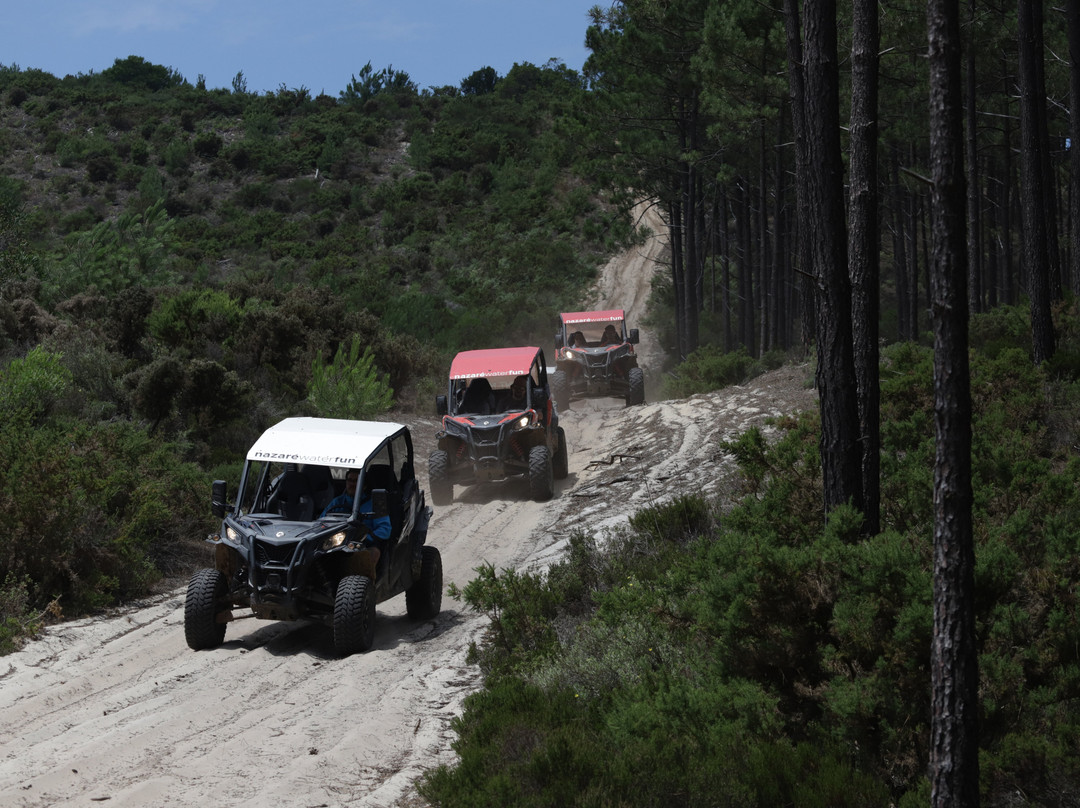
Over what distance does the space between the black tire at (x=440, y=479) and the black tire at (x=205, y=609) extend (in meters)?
6.27

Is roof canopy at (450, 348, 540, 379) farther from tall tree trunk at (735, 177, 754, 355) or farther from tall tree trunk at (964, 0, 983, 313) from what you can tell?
tall tree trunk at (735, 177, 754, 355)

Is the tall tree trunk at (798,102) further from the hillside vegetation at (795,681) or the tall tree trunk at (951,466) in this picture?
the tall tree trunk at (951,466)

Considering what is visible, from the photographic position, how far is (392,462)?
9.73 m

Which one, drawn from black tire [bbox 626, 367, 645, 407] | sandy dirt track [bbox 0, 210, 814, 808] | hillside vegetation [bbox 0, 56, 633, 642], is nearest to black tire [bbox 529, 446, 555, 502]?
sandy dirt track [bbox 0, 210, 814, 808]

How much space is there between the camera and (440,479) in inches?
581

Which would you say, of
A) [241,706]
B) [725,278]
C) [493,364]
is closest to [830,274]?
[241,706]

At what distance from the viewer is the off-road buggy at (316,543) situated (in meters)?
8.31

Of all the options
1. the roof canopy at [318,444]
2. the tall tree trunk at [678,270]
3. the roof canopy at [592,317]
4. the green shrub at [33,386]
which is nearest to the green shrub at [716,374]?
the roof canopy at [592,317]

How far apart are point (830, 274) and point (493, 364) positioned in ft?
28.7

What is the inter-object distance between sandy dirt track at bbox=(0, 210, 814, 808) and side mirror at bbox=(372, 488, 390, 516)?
45.2 inches

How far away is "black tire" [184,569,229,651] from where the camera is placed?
8.39 metres

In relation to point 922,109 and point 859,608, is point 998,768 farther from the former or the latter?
Result: point 922,109

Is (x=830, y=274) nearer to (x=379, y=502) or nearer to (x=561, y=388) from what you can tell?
(x=379, y=502)

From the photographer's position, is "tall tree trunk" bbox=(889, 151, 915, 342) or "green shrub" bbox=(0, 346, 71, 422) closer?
"green shrub" bbox=(0, 346, 71, 422)
